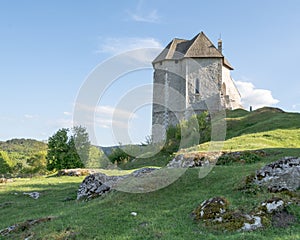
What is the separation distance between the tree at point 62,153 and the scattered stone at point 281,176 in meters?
29.1

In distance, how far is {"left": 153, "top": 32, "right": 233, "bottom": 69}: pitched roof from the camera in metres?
54.9

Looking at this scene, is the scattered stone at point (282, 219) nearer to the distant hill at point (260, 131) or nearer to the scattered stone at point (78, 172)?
the distant hill at point (260, 131)

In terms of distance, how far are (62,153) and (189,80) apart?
24.4 metres

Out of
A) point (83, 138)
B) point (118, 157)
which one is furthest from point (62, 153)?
point (83, 138)

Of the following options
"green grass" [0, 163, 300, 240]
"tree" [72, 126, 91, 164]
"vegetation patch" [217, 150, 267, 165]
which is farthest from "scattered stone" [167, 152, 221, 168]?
"green grass" [0, 163, 300, 240]

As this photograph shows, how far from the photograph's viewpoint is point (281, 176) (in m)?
11.6

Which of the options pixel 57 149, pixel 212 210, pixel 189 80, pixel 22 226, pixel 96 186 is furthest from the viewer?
pixel 189 80

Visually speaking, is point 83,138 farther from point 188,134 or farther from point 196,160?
point 188,134

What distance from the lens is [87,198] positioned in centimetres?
1471

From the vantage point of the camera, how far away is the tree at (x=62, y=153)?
39000mm

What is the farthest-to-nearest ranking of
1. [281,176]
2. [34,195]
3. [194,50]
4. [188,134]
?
[194,50]
[188,134]
[34,195]
[281,176]

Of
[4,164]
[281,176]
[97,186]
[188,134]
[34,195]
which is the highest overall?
[188,134]

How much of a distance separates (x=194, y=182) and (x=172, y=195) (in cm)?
176

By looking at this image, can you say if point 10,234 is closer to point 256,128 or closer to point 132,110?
point 132,110
